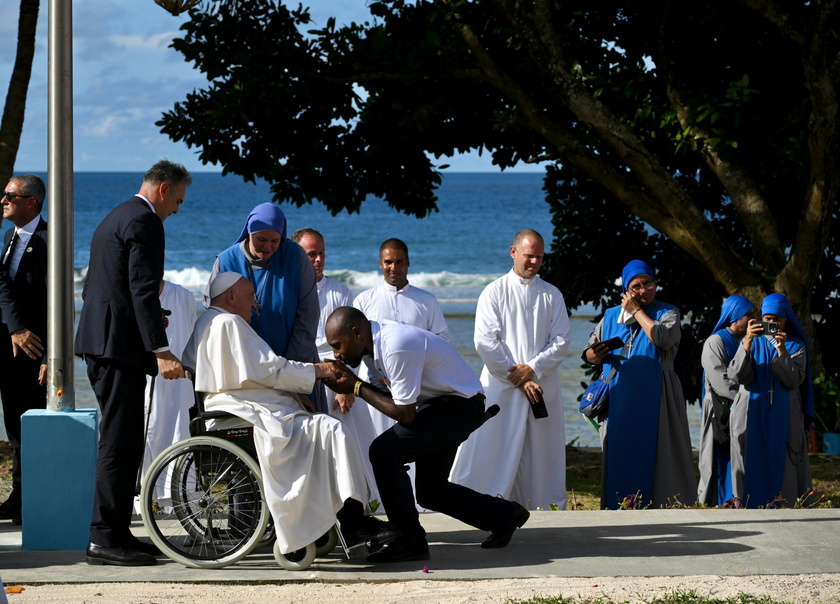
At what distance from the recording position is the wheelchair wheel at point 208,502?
226 inches

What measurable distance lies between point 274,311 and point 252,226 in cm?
52

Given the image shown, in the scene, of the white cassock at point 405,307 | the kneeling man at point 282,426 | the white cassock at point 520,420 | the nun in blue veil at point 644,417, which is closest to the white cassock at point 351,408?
the white cassock at point 405,307

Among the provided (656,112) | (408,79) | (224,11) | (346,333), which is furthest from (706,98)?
(346,333)

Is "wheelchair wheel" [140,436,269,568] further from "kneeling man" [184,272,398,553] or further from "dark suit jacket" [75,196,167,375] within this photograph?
"dark suit jacket" [75,196,167,375]

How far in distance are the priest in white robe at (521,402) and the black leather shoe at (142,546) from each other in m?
3.40

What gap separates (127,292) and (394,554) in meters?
1.89

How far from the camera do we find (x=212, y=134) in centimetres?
1198

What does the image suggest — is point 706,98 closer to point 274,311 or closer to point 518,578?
point 274,311

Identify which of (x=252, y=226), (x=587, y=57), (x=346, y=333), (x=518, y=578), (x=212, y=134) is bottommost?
(x=518, y=578)

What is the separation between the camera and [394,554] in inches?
236

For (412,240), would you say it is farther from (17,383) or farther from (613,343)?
(17,383)

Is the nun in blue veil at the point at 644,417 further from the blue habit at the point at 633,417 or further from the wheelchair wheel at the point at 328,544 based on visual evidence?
the wheelchair wheel at the point at 328,544

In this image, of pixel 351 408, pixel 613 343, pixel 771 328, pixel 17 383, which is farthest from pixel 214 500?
pixel 771 328

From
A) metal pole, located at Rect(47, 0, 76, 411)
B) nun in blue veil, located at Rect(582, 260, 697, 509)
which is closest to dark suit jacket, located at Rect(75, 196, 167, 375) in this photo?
metal pole, located at Rect(47, 0, 76, 411)
